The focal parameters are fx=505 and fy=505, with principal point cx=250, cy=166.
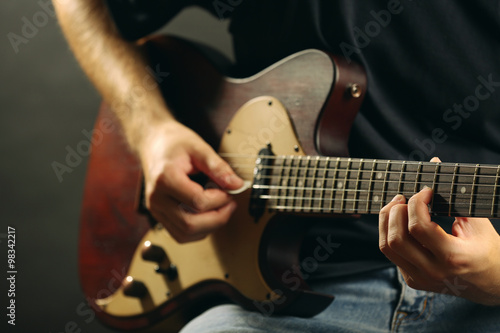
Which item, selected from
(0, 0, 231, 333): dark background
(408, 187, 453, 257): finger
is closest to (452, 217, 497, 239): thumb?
(408, 187, 453, 257): finger

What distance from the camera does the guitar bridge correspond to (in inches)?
33.1

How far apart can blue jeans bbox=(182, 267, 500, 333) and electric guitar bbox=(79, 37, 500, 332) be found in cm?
3

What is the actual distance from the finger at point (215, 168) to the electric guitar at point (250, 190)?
0.08 feet

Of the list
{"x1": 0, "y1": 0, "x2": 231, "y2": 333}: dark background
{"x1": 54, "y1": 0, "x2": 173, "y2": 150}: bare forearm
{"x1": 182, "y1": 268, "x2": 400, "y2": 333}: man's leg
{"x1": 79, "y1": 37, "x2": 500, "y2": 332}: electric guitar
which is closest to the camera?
{"x1": 79, "y1": 37, "x2": 500, "y2": 332}: electric guitar

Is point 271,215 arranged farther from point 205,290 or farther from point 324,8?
point 324,8

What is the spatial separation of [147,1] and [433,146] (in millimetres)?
717

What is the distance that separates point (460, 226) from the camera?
632 mm

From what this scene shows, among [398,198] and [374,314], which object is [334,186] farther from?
[374,314]

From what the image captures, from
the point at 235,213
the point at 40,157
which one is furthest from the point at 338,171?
the point at 40,157

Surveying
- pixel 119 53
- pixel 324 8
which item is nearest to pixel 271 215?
pixel 324 8

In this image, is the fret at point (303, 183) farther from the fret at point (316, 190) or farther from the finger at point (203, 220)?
the finger at point (203, 220)

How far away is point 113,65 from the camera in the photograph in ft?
3.68

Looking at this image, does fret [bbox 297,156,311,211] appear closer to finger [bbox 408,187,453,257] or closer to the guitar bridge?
the guitar bridge

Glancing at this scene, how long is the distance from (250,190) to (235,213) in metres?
0.06
